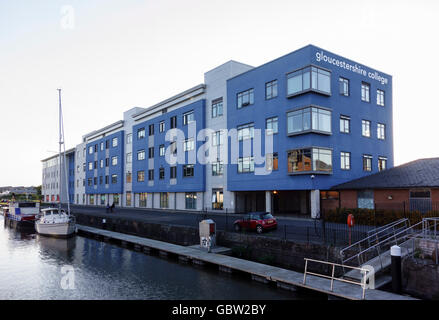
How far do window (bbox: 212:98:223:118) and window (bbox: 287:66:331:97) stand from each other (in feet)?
41.8

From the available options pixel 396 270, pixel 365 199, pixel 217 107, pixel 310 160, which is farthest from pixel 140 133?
pixel 396 270

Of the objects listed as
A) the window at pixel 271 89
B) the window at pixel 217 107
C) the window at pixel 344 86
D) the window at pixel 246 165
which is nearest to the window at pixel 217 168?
the window at pixel 246 165

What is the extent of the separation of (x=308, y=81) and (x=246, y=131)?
34.5 feet

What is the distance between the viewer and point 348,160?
3838 centimetres

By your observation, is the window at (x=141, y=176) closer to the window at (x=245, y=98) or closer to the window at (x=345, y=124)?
the window at (x=245, y=98)

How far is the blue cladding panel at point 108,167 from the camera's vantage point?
73188 millimetres

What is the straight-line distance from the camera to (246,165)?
41906 mm

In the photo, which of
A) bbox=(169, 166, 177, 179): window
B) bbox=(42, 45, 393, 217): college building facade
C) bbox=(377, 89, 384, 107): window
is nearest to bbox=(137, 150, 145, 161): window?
bbox=(42, 45, 393, 217): college building facade

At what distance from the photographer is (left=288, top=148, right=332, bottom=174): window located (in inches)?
1340

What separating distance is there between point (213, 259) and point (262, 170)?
2005 cm

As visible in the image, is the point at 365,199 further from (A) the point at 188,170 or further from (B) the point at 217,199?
(A) the point at 188,170
